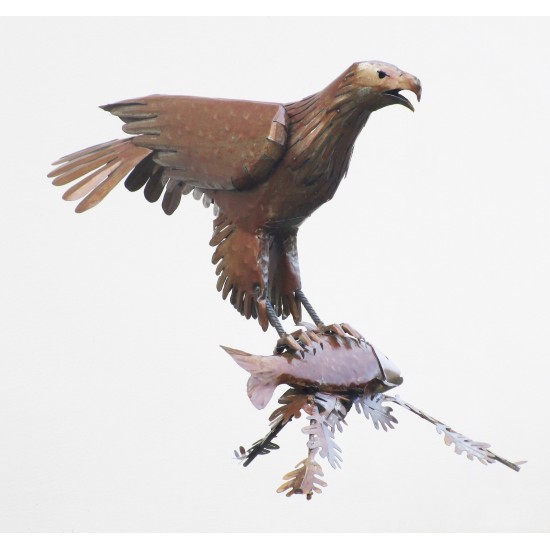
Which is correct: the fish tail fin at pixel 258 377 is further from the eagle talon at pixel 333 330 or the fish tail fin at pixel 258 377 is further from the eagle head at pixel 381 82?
the eagle head at pixel 381 82

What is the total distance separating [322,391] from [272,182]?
1.04 feet

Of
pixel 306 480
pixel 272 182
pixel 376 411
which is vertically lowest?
pixel 306 480

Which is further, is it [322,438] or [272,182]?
[272,182]

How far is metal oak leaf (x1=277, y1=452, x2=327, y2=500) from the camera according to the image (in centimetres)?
174

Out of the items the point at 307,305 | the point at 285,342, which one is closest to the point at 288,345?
the point at 285,342

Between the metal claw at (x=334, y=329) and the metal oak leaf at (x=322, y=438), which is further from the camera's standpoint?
the metal claw at (x=334, y=329)

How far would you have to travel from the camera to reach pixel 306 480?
5.71 ft

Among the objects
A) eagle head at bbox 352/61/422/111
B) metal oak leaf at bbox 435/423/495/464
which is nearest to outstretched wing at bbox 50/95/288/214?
eagle head at bbox 352/61/422/111

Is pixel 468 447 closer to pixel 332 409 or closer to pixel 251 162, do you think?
pixel 332 409

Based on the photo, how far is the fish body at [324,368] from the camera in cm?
181

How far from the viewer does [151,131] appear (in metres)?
2.03

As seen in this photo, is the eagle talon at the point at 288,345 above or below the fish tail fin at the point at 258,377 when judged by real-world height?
above

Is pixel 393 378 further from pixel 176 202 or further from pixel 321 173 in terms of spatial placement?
pixel 176 202

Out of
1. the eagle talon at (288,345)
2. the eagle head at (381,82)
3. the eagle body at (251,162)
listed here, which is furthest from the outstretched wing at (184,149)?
the eagle talon at (288,345)
